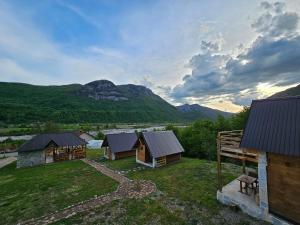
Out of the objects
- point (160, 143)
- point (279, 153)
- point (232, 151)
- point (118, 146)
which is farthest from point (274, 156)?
point (118, 146)

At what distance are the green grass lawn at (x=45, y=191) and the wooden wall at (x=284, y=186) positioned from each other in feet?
35.4

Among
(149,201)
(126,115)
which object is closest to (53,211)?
(149,201)

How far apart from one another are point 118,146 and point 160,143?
7724mm

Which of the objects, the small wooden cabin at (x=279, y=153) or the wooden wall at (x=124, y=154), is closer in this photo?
the small wooden cabin at (x=279, y=153)

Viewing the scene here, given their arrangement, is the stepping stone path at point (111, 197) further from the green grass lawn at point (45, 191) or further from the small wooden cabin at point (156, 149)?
the small wooden cabin at point (156, 149)

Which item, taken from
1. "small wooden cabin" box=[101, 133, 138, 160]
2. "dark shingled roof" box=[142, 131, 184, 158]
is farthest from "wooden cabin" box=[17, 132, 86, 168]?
"dark shingled roof" box=[142, 131, 184, 158]

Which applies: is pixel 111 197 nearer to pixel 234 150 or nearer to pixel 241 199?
pixel 241 199

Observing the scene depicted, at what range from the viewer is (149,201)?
11648 mm

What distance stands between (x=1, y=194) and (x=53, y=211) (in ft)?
24.5

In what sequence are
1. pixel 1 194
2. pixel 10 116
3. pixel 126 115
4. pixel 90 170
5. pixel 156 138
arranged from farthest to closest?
pixel 126 115, pixel 10 116, pixel 156 138, pixel 90 170, pixel 1 194

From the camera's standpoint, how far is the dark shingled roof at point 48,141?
83.2 ft

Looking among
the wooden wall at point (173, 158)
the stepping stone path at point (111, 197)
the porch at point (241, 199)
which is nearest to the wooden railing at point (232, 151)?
the porch at point (241, 199)

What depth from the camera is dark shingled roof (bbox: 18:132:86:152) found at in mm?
25361

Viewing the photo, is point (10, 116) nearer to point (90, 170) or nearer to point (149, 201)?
point (90, 170)
